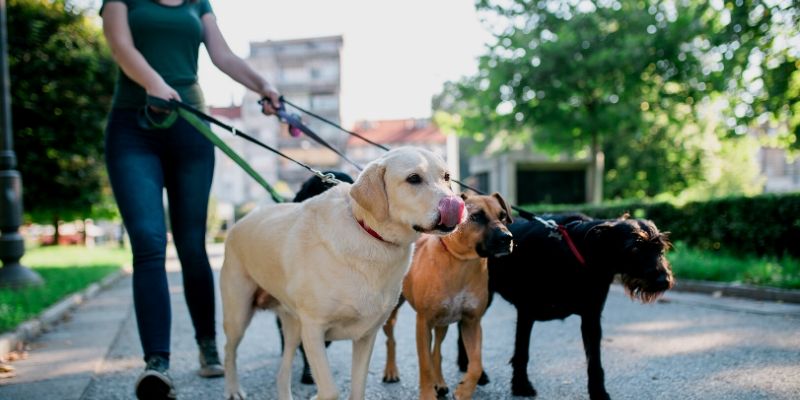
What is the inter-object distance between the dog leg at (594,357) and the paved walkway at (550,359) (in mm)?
194

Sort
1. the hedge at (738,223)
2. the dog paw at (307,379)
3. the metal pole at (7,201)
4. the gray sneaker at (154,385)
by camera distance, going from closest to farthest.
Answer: the gray sneaker at (154,385)
the dog paw at (307,379)
the metal pole at (7,201)
the hedge at (738,223)

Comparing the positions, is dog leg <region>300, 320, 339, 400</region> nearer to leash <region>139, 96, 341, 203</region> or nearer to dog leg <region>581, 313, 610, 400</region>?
leash <region>139, 96, 341, 203</region>

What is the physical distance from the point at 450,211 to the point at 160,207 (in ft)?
6.54

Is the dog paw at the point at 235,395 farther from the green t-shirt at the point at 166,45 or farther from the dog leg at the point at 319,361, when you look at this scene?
the green t-shirt at the point at 166,45

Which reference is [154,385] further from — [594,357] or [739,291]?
[739,291]

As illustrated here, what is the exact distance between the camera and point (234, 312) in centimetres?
358

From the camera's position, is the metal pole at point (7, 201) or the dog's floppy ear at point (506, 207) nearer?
the dog's floppy ear at point (506, 207)

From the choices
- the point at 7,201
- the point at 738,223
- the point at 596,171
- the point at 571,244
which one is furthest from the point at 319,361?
the point at 596,171

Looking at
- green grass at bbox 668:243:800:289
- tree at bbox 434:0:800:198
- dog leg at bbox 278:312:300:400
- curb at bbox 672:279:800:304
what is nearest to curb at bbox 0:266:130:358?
dog leg at bbox 278:312:300:400

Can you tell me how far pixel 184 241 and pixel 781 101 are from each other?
30.6 feet

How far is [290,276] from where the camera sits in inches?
Answer: 115

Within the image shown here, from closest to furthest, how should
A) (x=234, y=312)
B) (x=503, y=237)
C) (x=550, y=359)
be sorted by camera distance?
1. (x=503, y=237)
2. (x=234, y=312)
3. (x=550, y=359)

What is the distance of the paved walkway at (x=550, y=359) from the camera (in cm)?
371

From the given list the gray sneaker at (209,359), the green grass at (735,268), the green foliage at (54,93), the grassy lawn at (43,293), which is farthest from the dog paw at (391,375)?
the green foliage at (54,93)
